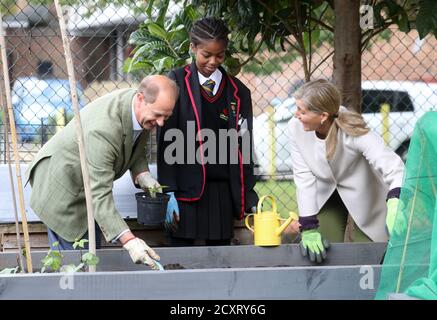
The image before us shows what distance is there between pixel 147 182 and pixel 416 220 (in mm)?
1640

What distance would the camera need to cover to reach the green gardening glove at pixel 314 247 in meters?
4.06

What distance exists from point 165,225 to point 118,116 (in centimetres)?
83

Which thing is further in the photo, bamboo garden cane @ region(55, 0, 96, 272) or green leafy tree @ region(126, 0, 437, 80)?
green leafy tree @ region(126, 0, 437, 80)

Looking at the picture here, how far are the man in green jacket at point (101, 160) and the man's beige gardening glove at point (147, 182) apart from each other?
14 centimetres

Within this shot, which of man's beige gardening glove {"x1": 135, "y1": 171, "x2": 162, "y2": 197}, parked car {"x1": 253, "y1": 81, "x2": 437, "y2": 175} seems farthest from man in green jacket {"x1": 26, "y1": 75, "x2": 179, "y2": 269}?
parked car {"x1": 253, "y1": 81, "x2": 437, "y2": 175}

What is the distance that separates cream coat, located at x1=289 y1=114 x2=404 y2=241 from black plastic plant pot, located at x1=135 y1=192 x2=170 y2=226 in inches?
26.9

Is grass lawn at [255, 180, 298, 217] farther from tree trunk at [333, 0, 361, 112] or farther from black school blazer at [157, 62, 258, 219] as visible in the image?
black school blazer at [157, 62, 258, 219]

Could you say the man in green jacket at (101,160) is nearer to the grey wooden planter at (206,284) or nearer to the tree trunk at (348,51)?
the grey wooden planter at (206,284)

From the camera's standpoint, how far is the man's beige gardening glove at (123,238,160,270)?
11.6 feet

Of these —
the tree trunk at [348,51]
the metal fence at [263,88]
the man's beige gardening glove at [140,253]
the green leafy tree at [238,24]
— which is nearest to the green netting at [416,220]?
the man's beige gardening glove at [140,253]

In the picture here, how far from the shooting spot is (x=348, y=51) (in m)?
5.12

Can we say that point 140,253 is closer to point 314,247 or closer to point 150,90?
point 150,90

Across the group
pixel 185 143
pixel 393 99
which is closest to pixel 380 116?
pixel 393 99

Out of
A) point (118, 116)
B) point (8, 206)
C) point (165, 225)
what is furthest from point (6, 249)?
point (118, 116)
